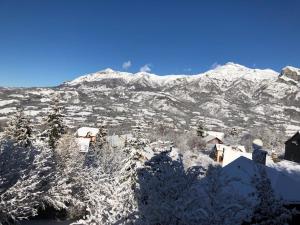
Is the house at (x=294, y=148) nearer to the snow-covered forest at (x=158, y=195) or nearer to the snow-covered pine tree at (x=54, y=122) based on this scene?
the snow-covered pine tree at (x=54, y=122)

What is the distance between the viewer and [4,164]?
34.9 meters

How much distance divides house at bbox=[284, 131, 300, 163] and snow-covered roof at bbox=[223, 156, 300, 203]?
2002 inches

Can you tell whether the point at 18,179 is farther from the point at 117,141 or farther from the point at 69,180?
the point at 117,141

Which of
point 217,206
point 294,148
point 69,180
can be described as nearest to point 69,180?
point 69,180

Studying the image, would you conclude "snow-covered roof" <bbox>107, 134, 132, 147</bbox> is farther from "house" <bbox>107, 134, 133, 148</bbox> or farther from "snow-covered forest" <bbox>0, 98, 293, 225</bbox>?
"snow-covered forest" <bbox>0, 98, 293, 225</bbox>

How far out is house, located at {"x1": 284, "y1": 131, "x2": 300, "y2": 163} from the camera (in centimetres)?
8903

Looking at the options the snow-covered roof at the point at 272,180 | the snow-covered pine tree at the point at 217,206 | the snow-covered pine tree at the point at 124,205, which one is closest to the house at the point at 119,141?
the snow-covered roof at the point at 272,180

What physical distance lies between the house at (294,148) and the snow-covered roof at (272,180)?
167 ft

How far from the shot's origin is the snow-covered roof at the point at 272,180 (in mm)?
35688

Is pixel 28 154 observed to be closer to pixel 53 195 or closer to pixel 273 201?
pixel 53 195

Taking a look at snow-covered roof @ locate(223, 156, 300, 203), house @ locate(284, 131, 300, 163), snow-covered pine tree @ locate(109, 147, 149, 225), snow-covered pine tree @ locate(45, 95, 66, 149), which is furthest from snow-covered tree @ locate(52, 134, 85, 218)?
house @ locate(284, 131, 300, 163)

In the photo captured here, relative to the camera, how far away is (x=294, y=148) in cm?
9019

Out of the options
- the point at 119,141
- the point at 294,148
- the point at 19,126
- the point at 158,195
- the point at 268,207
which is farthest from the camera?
the point at 119,141

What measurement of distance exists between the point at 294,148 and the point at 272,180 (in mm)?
55739
